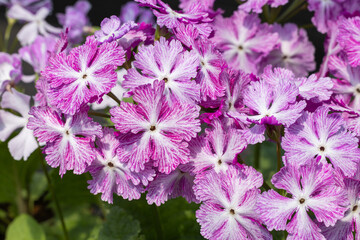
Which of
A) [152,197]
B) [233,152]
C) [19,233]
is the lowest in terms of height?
[19,233]

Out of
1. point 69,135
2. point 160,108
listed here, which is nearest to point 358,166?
point 160,108

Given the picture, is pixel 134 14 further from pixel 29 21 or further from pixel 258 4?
pixel 258 4

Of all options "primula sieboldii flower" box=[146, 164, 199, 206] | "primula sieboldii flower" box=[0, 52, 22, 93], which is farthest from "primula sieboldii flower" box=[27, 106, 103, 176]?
"primula sieboldii flower" box=[0, 52, 22, 93]

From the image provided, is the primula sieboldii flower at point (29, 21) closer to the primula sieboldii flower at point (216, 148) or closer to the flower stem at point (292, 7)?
the flower stem at point (292, 7)

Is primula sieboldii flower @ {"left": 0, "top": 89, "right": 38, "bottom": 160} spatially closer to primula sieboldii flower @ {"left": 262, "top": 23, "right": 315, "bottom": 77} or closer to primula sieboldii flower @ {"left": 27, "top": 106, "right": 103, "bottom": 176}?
primula sieboldii flower @ {"left": 27, "top": 106, "right": 103, "bottom": 176}

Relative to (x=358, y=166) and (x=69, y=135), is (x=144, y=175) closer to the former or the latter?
(x=69, y=135)
